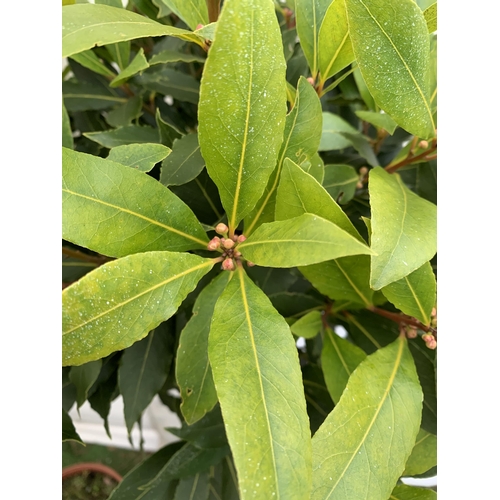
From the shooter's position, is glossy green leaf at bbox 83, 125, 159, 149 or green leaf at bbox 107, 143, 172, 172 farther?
glossy green leaf at bbox 83, 125, 159, 149

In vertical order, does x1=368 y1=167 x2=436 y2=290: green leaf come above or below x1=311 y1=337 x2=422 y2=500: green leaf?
above

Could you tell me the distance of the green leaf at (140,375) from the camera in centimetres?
68

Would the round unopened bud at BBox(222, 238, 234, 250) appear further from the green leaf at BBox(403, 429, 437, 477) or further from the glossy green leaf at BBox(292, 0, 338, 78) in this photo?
the green leaf at BBox(403, 429, 437, 477)

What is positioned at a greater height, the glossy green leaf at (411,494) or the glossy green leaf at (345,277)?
the glossy green leaf at (345,277)

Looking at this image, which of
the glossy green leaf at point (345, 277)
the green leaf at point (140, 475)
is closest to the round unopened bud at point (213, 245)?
the glossy green leaf at point (345, 277)

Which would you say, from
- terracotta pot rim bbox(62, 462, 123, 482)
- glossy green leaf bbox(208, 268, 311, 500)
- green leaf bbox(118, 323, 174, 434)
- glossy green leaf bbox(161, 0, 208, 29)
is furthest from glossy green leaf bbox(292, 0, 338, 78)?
terracotta pot rim bbox(62, 462, 123, 482)

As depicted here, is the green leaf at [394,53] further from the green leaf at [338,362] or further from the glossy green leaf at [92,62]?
the glossy green leaf at [92,62]

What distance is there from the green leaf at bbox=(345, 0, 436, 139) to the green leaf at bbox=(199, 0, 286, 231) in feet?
0.27

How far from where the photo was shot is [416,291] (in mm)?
474

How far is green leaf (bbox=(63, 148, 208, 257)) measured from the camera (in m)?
0.38

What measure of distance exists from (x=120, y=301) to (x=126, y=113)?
41 cm

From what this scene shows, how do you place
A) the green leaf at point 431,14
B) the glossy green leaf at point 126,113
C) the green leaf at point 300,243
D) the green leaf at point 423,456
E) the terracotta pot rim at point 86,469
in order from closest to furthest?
the green leaf at point 300,243, the green leaf at point 431,14, the green leaf at point 423,456, the glossy green leaf at point 126,113, the terracotta pot rim at point 86,469

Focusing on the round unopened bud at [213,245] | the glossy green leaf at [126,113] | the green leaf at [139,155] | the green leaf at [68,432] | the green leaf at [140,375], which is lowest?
the green leaf at [68,432]

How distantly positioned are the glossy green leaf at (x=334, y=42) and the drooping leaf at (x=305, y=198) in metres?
0.17
